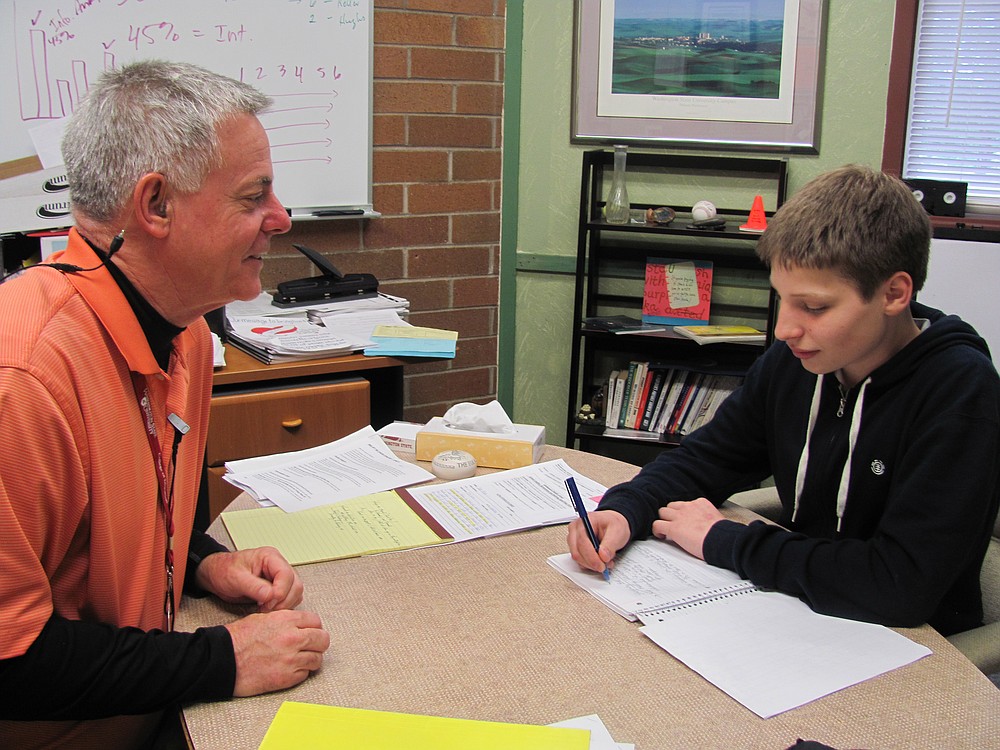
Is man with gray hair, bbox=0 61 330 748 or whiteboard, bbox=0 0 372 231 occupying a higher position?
whiteboard, bbox=0 0 372 231

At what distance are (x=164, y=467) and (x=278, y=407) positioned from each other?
43.5 inches

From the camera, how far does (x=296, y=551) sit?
1.36 m

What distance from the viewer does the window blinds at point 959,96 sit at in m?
2.87

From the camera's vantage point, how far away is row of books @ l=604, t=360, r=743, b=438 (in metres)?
3.10

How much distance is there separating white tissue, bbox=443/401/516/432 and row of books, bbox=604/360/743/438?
4.58 feet

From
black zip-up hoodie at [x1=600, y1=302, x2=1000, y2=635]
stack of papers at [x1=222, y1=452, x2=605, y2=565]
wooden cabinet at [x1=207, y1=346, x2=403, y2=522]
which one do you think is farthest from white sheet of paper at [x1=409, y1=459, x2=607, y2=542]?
wooden cabinet at [x1=207, y1=346, x2=403, y2=522]

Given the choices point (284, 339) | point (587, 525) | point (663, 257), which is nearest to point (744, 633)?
point (587, 525)

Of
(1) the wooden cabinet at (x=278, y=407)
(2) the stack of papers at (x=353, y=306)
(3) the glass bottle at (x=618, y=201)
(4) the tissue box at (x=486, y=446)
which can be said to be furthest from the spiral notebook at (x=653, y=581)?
(3) the glass bottle at (x=618, y=201)

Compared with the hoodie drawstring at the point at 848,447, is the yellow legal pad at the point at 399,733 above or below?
below

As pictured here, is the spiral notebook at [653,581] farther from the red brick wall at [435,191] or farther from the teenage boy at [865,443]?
the red brick wall at [435,191]

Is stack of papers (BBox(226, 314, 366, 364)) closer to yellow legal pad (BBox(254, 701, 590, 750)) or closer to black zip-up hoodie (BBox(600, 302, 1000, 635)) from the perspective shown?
black zip-up hoodie (BBox(600, 302, 1000, 635))

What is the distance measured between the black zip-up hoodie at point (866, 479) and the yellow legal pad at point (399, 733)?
47 centimetres

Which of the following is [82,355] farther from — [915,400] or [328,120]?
[328,120]

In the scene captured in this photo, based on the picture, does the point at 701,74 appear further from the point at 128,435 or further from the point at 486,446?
the point at 128,435
